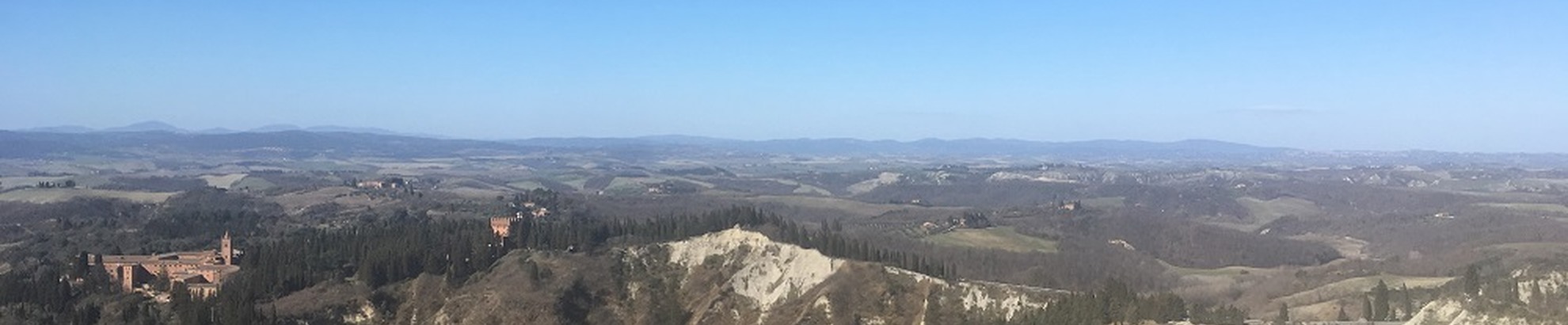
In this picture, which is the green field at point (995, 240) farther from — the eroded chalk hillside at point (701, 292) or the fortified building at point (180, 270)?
the fortified building at point (180, 270)

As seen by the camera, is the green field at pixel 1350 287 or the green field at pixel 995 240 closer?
the green field at pixel 1350 287

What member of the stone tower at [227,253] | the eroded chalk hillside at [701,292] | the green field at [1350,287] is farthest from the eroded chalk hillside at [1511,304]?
the stone tower at [227,253]

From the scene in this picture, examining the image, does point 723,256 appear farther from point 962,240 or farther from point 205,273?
point 962,240

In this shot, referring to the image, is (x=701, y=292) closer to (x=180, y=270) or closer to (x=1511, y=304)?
→ (x=180, y=270)

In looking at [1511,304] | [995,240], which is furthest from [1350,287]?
[995,240]

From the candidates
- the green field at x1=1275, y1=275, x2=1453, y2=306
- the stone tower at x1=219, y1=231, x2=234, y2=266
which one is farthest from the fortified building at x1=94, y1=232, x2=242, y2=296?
the green field at x1=1275, y1=275, x2=1453, y2=306

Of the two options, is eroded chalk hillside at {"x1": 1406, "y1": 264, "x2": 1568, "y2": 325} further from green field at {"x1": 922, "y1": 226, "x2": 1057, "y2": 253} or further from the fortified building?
the fortified building
